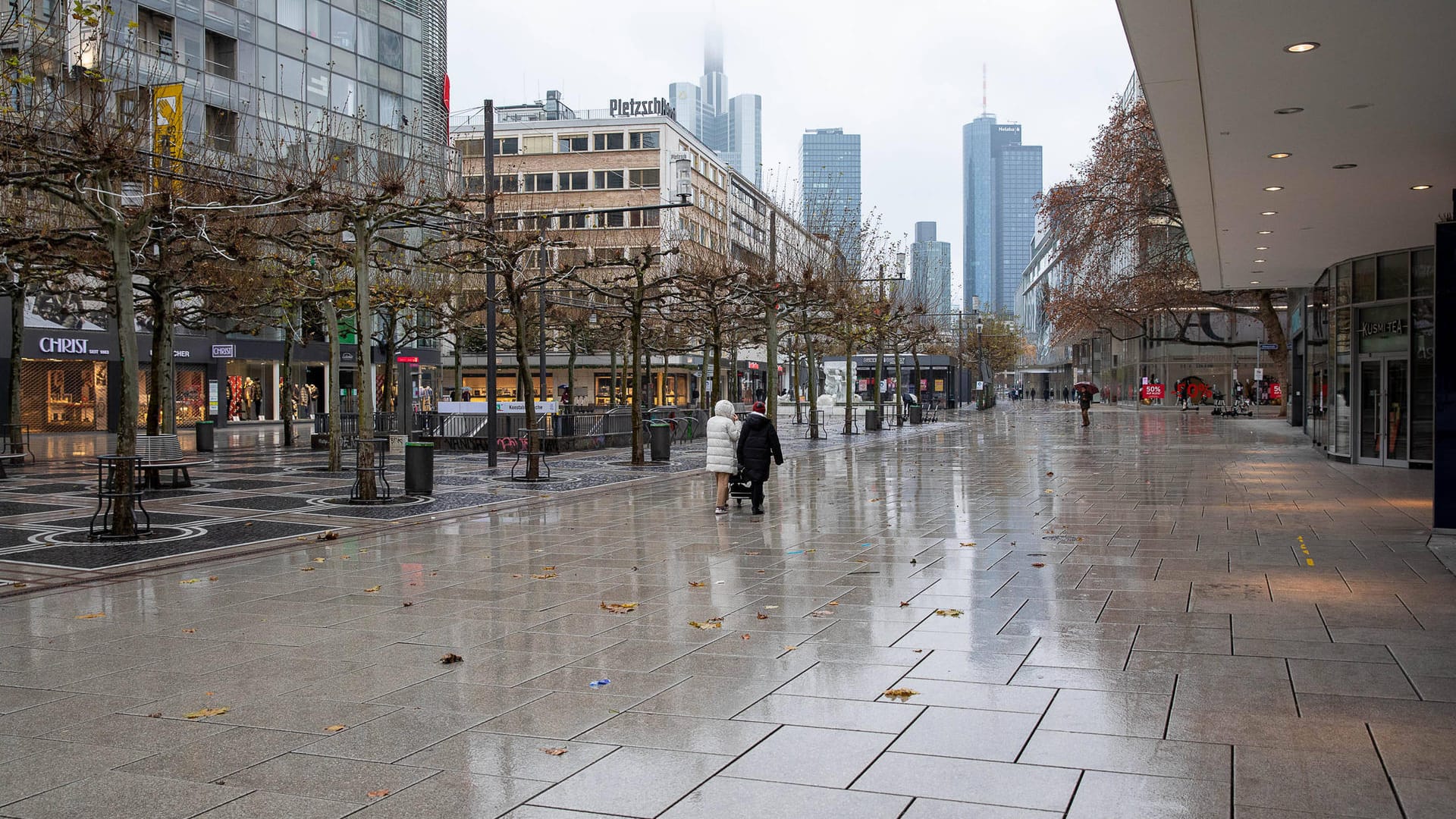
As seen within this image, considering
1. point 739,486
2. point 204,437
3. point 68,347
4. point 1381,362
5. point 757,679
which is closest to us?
point 757,679

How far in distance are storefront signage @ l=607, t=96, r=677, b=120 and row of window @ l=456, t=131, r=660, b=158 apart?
4243 millimetres

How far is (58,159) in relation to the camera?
12906 millimetres

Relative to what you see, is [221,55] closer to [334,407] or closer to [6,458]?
[334,407]

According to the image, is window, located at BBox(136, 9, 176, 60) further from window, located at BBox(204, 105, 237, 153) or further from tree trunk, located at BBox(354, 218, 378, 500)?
tree trunk, located at BBox(354, 218, 378, 500)

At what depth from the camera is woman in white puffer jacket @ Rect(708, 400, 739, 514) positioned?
15125mm

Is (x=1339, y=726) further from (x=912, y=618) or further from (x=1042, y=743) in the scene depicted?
(x=912, y=618)

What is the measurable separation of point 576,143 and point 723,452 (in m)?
66.4

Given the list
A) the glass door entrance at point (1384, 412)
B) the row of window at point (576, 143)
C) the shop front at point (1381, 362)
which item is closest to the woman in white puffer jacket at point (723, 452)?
the shop front at point (1381, 362)

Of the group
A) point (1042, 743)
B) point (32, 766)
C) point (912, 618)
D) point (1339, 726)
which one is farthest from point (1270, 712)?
point (32, 766)

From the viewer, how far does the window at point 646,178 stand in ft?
252

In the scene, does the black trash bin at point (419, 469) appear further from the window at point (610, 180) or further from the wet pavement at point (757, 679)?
the window at point (610, 180)

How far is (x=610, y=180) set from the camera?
253 ft

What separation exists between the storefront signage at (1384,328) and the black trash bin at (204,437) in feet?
87.4

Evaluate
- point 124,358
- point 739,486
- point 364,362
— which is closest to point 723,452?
point 739,486
